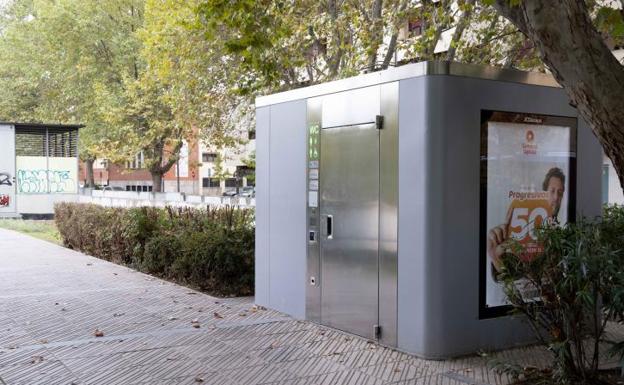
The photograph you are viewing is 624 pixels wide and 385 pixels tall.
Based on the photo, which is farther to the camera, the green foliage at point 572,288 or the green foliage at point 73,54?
the green foliage at point 73,54

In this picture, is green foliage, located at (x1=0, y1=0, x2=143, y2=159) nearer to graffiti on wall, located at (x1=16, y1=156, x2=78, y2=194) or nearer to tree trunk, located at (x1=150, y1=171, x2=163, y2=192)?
graffiti on wall, located at (x1=16, y1=156, x2=78, y2=194)

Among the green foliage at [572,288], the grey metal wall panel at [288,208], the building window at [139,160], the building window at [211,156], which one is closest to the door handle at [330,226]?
the grey metal wall panel at [288,208]

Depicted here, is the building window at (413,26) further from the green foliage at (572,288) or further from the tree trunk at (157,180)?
the tree trunk at (157,180)

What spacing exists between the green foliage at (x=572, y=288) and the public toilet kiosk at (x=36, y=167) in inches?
1021

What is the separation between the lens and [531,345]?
6.77 m

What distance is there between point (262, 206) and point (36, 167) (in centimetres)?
2379

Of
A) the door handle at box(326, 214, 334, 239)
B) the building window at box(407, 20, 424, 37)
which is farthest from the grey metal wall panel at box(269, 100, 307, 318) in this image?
the building window at box(407, 20, 424, 37)

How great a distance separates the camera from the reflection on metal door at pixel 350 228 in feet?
22.1

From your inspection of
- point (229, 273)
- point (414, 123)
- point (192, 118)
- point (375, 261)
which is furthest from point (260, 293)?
point (192, 118)

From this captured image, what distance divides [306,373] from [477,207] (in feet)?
7.36

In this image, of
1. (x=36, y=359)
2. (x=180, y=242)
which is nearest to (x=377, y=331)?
(x=36, y=359)

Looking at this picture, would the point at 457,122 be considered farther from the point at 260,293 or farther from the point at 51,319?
the point at 51,319

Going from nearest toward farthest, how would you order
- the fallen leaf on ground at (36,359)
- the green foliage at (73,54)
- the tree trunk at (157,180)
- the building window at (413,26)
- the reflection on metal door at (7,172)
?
the fallen leaf on ground at (36,359) → the building window at (413,26) → the reflection on metal door at (7,172) → the green foliage at (73,54) → the tree trunk at (157,180)

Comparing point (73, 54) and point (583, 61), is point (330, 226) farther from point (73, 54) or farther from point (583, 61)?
point (73, 54)
